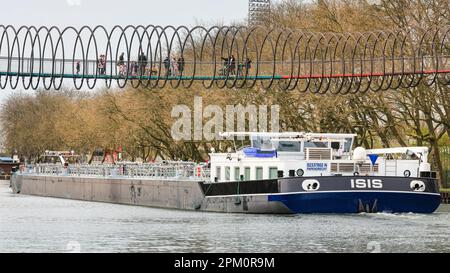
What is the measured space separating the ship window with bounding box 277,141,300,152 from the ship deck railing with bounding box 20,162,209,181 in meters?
8.76

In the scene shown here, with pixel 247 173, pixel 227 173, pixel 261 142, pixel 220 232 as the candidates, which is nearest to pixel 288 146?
pixel 261 142

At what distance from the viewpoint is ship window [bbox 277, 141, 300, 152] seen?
3521 inches

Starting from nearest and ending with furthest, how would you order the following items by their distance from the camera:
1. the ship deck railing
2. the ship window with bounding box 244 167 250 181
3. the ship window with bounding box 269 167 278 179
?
the ship window with bounding box 269 167 278 179 → the ship window with bounding box 244 167 250 181 → the ship deck railing

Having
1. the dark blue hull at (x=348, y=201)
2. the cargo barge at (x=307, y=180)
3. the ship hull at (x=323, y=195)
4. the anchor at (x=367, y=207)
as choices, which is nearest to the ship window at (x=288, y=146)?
the cargo barge at (x=307, y=180)

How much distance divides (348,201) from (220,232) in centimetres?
1342

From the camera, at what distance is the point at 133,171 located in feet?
383

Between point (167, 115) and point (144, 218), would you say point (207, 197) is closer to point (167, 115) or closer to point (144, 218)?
point (144, 218)

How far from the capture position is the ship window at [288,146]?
293ft

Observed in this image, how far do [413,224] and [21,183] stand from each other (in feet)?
256


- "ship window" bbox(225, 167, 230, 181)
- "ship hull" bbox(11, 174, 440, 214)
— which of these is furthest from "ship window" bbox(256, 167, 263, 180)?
"ship window" bbox(225, 167, 230, 181)

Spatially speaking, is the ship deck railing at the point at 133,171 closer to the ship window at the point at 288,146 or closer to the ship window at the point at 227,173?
the ship window at the point at 227,173

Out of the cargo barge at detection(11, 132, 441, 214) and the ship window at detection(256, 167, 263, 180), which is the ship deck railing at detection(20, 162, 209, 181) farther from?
the ship window at detection(256, 167, 263, 180)

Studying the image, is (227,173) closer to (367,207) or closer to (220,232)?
(367,207)
